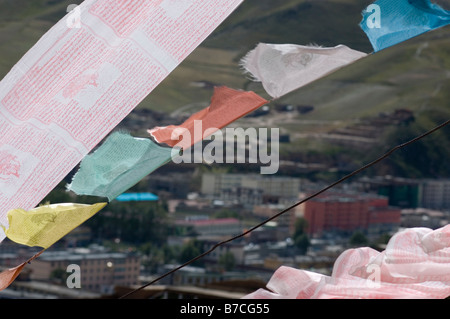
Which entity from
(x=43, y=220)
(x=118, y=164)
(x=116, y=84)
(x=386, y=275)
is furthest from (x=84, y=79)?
(x=386, y=275)

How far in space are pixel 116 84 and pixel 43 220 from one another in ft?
1.34

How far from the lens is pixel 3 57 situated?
24.2 metres

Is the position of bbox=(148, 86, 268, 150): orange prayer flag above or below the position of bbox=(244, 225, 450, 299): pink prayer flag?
above

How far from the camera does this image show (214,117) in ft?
5.49

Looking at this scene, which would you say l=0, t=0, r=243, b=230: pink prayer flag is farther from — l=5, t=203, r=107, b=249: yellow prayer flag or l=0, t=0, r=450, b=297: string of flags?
l=5, t=203, r=107, b=249: yellow prayer flag

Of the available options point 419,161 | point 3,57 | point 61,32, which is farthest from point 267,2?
point 61,32

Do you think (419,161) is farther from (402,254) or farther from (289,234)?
(402,254)

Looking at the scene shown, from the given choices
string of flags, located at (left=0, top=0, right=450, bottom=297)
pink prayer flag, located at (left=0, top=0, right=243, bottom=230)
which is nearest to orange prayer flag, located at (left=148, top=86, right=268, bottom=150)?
string of flags, located at (left=0, top=0, right=450, bottom=297)

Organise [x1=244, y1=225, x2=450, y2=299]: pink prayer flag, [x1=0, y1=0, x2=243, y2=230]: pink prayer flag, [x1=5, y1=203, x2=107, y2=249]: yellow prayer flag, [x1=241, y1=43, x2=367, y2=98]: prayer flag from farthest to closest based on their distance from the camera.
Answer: [x1=0, y1=0, x2=243, y2=230]: pink prayer flag < [x1=241, y1=43, x2=367, y2=98]: prayer flag < [x1=5, y1=203, x2=107, y2=249]: yellow prayer flag < [x1=244, y1=225, x2=450, y2=299]: pink prayer flag

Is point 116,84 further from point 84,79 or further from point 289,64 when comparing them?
point 289,64

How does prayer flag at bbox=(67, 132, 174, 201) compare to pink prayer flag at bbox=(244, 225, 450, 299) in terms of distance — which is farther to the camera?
prayer flag at bbox=(67, 132, 174, 201)

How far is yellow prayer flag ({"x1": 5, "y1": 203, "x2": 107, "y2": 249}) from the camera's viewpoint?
155cm

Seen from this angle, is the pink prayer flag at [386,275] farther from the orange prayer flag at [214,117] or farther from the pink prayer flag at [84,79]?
the pink prayer flag at [84,79]

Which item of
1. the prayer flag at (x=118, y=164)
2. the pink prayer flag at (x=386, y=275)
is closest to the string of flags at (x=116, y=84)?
the prayer flag at (x=118, y=164)
